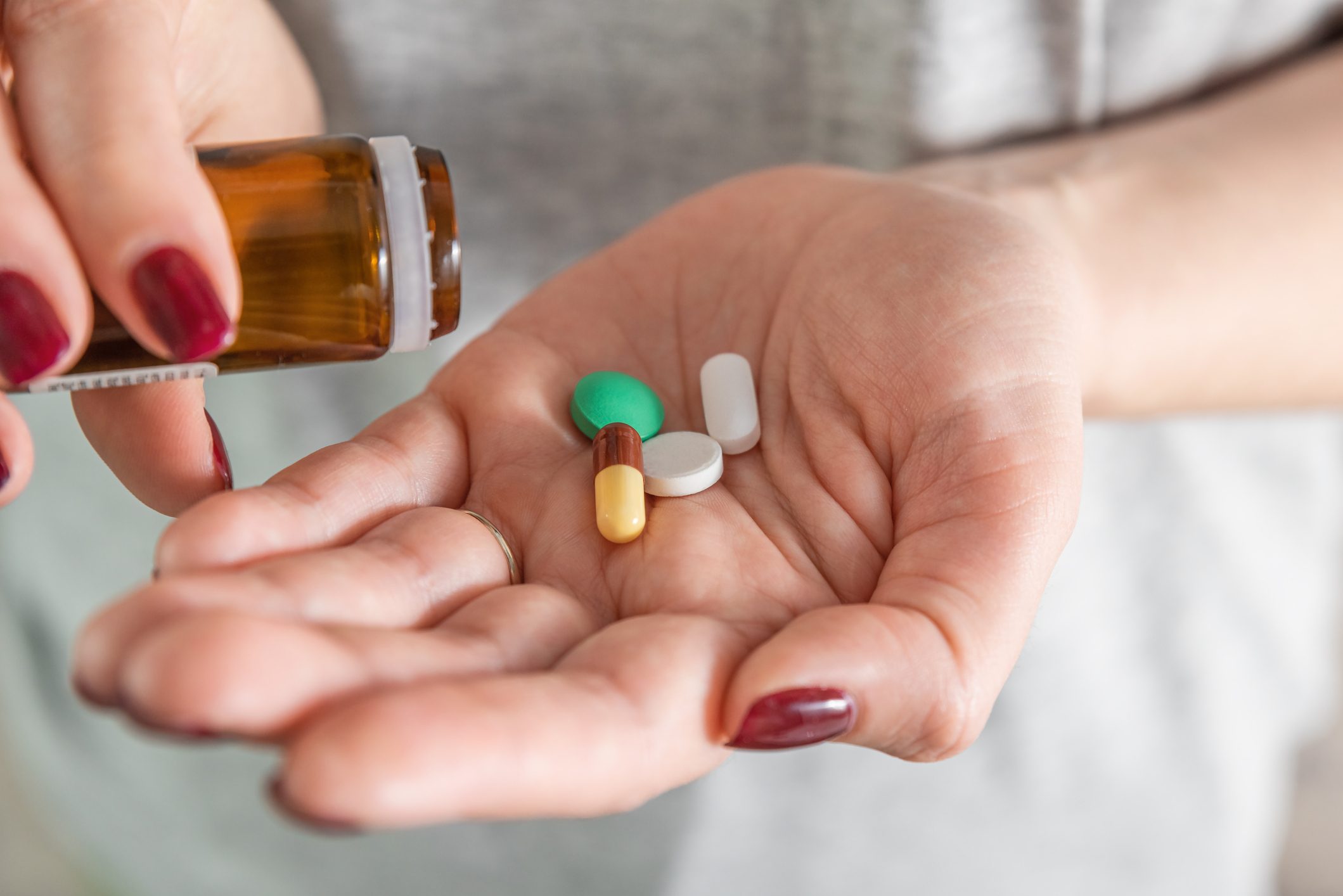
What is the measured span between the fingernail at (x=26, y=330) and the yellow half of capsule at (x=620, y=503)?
49 centimetres

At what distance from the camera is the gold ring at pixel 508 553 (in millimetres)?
943

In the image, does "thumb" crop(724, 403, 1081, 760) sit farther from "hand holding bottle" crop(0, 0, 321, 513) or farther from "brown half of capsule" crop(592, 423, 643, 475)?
"hand holding bottle" crop(0, 0, 321, 513)

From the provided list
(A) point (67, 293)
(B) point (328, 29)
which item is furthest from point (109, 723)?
(A) point (67, 293)

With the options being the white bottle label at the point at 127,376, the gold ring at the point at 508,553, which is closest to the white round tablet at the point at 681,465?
the gold ring at the point at 508,553

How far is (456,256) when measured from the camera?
0.97 m

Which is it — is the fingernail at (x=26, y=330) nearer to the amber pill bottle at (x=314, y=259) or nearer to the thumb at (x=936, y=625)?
the amber pill bottle at (x=314, y=259)

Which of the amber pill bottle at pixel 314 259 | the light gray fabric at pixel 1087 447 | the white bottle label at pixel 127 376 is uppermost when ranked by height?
the amber pill bottle at pixel 314 259

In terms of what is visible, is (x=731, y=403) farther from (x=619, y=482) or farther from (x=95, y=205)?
(x=95, y=205)

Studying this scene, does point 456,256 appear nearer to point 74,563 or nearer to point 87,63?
point 87,63

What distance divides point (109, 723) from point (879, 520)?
1.97 metres

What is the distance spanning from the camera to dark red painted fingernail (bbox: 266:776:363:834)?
587mm

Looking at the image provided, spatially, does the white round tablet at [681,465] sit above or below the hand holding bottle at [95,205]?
below

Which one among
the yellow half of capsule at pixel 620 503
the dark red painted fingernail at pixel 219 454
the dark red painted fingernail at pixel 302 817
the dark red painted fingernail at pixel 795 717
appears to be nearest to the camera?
the dark red painted fingernail at pixel 302 817

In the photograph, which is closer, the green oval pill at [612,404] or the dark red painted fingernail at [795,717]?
the dark red painted fingernail at [795,717]
